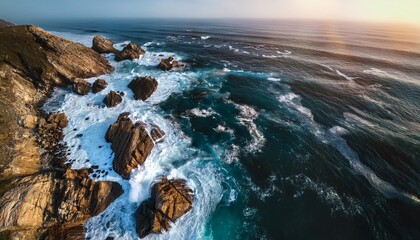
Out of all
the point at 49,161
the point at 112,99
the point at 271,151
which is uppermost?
the point at 112,99

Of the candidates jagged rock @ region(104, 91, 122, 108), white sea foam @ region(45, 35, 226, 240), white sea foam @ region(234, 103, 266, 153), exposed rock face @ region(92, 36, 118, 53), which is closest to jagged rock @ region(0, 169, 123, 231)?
white sea foam @ region(45, 35, 226, 240)

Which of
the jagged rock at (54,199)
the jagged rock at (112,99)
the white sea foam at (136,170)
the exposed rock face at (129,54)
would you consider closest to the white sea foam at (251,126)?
the white sea foam at (136,170)

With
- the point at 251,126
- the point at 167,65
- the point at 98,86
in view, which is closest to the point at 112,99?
the point at 98,86

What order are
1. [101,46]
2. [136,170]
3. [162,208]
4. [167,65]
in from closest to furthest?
[162,208]
[136,170]
[167,65]
[101,46]

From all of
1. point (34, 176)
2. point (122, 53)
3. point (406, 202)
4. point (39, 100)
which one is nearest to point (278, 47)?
point (122, 53)

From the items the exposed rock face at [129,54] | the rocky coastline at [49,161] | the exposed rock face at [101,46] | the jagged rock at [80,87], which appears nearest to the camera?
the rocky coastline at [49,161]

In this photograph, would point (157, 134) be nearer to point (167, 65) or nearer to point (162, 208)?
point (162, 208)

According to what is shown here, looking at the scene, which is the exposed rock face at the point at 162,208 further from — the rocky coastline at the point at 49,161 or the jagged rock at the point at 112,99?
the jagged rock at the point at 112,99
